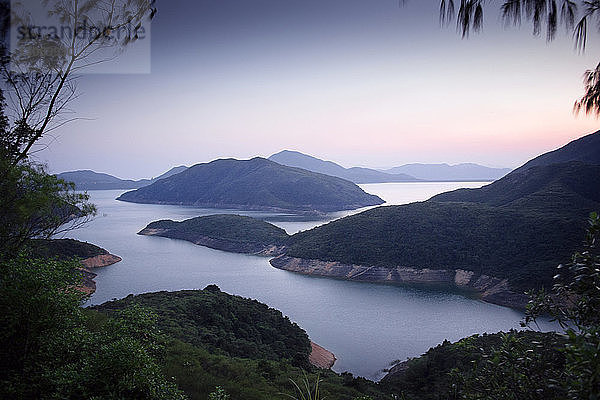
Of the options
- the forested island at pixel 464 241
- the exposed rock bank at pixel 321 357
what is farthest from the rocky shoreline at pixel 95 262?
the exposed rock bank at pixel 321 357

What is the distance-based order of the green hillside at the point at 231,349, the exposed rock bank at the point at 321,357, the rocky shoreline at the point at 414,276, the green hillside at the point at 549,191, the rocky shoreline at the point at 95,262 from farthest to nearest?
Answer: the green hillside at the point at 549,191 < the rocky shoreline at the point at 95,262 < the rocky shoreline at the point at 414,276 < the exposed rock bank at the point at 321,357 < the green hillside at the point at 231,349

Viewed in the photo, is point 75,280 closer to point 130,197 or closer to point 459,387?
point 459,387

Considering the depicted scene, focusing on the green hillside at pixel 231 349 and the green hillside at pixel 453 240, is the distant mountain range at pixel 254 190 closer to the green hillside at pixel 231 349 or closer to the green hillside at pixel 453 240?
the green hillside at pixel 453 240

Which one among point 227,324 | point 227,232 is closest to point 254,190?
point 227,232

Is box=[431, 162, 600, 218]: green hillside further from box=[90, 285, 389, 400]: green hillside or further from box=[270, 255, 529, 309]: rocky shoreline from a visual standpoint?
box=[90, 285, 389, 400]: green hillside

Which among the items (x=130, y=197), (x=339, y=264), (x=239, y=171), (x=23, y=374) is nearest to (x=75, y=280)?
(x=23, y=374)

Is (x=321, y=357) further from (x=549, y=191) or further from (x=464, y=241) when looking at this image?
(x=549, y=191)

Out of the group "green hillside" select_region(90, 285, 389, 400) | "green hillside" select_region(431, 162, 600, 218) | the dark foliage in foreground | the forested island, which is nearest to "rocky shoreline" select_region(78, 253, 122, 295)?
the forested island

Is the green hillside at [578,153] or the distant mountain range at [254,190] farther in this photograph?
the distant mountain range at [254,190]
